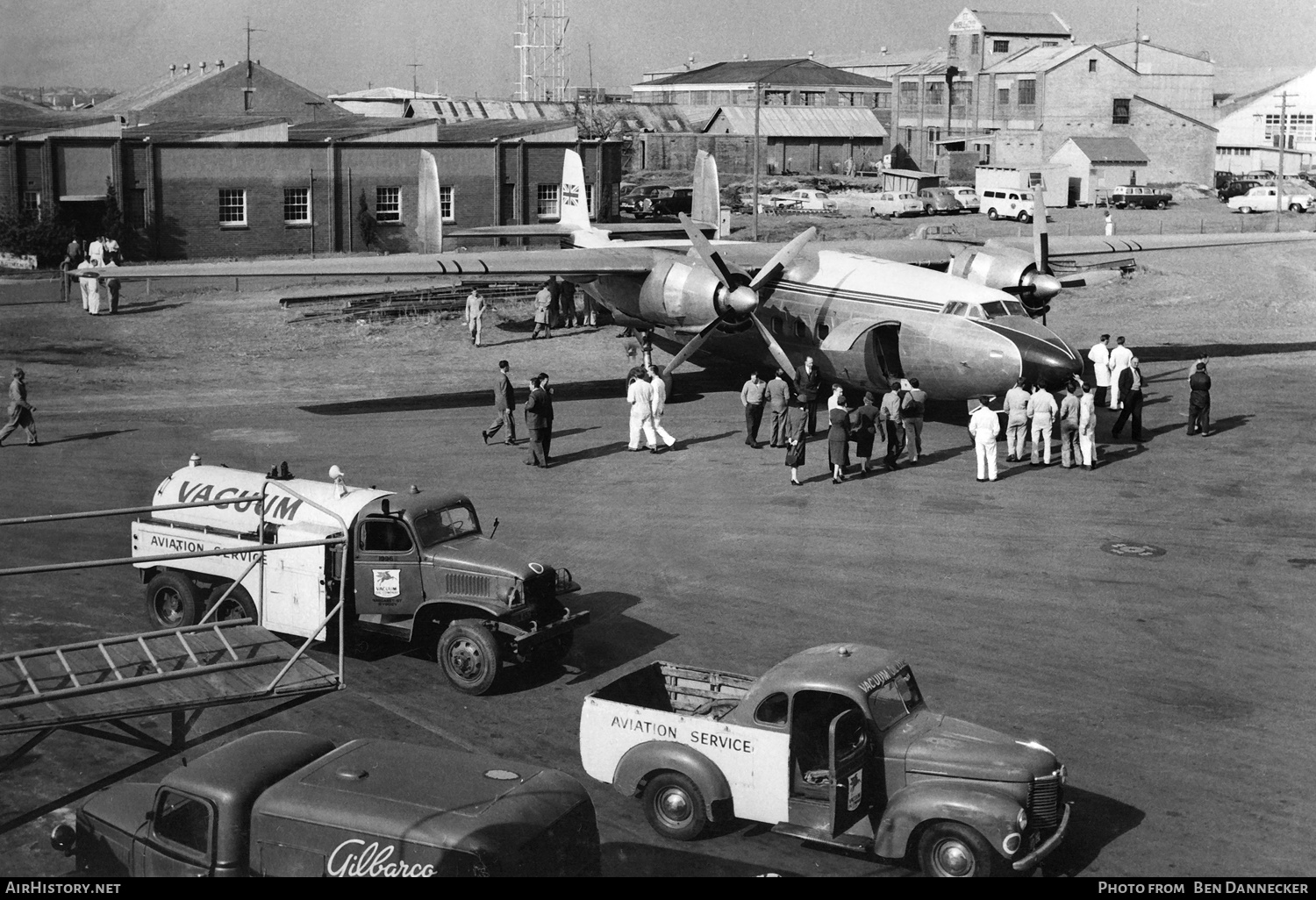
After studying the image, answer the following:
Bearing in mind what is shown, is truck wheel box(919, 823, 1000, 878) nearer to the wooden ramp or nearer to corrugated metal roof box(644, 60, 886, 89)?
the wooden ramp

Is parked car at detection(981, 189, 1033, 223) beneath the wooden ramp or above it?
above

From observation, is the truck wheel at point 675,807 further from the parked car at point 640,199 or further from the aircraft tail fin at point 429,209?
the parked car at point 640,199

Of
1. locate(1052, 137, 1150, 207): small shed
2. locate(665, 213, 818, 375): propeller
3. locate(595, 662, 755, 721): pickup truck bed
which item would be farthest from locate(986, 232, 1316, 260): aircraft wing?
locate(1052, 137, 1150, 207): small shed

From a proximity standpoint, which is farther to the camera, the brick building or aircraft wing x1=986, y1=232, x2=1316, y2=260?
the brick building

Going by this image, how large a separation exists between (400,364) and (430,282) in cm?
1149

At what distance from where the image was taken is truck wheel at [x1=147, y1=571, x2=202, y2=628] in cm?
1800

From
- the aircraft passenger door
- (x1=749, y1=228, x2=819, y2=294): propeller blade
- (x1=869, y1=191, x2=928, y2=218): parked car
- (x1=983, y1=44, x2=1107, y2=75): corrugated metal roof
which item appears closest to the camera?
the aircraft passenger door

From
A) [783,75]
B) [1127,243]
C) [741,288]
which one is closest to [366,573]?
[741,288]

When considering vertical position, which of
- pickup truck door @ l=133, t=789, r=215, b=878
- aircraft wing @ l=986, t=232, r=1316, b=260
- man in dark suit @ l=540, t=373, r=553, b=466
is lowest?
pickup truck door @ l=133, t=789, r=215, b=878

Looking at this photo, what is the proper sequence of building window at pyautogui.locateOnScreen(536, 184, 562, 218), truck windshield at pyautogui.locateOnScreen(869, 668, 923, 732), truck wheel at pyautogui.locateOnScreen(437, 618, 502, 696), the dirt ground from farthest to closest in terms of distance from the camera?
building window at pyautogui.locateOnScreen(536, 184, 562, 218)
truck wheel at pyautogui.locateOnScreen(437, 618, 502, 696)
the dirt ground
truck windshield at pyautogui.locateOnScreen(869, 668, 923, 732)

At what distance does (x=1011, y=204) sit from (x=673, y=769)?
65.4 metres

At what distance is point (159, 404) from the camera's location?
108ft

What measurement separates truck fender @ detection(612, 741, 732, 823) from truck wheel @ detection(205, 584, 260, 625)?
631 centimetres

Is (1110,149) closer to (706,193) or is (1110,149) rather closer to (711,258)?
(706,193)
